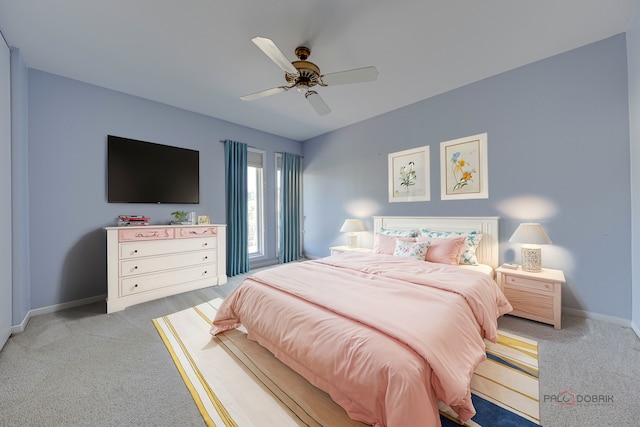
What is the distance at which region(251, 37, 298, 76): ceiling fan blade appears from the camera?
1.64 m

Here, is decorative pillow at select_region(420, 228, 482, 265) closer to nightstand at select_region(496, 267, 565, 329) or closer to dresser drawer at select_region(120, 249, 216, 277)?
nightstand at select_region(496, 267, 565, 329)

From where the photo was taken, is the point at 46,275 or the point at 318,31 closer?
the point at 318,31

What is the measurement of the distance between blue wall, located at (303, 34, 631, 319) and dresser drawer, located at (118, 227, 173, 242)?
372 cm

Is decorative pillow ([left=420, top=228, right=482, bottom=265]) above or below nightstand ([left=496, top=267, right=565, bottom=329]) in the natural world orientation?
above

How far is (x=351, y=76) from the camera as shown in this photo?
2057 mm

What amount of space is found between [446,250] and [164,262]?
11.9ft

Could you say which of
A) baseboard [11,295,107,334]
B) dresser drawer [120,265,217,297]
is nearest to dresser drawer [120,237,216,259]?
dresser drawer [120,265,217,297]

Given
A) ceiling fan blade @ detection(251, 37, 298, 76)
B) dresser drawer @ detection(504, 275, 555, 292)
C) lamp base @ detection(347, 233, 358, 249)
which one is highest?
ceiling fan blade @ detection(251, 37, 298, 76)

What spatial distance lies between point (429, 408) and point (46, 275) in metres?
4.02

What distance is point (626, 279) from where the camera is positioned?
222cm

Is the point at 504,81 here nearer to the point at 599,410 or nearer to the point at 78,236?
the point at 599,410

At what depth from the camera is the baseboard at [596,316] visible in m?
2.23

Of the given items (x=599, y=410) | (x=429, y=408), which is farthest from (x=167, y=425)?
(x=599, y=410)

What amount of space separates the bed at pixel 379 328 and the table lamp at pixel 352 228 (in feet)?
5.54
